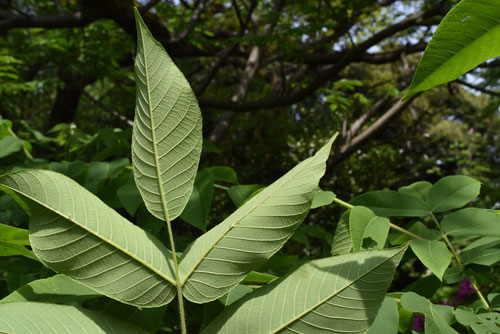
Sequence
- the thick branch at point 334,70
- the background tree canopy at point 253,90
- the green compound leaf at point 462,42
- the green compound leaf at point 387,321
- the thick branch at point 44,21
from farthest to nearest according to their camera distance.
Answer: the thick branch at point 334,70 < the thick branch at point 44,21 < the background tree canopy at point 253,90 < the green compound leaf at point 387,321 < the green compound leaf at point 462,42

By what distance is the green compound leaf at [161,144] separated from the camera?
420 mm

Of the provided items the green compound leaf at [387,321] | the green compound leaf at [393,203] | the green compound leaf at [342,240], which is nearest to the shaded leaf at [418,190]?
the green compound leaf at [393,203]

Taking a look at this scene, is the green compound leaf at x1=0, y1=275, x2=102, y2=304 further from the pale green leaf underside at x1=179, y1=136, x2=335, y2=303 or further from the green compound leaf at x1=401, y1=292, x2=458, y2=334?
the green compound leaf at x1=401, y1=292, x2=458, y2=334

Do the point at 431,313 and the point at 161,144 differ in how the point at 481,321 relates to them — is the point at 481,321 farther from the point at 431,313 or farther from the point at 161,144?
the point at 161,144

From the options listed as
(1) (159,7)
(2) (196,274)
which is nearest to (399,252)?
(2) (196,274)

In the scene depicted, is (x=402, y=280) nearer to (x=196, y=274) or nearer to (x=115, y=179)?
(x=115, y=179)

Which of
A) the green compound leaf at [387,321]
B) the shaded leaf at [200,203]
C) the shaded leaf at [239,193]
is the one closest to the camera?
the green compound leaf at [387,321]

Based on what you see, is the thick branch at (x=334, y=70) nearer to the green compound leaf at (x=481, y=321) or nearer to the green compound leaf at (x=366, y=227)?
the green compound leaf at (x=366, y=227)

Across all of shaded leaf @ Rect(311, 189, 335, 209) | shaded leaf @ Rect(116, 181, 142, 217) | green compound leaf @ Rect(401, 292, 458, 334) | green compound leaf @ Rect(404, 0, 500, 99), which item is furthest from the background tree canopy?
green compound leaf @ Rect(404, 0, 500, 99)

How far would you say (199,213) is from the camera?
2.85ft

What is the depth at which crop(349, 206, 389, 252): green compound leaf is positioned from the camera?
0.62 m

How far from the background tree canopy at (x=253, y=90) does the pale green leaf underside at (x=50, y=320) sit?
1.47ft

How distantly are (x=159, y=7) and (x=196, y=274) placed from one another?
4.43 meters

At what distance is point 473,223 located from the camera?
30.3 inches
